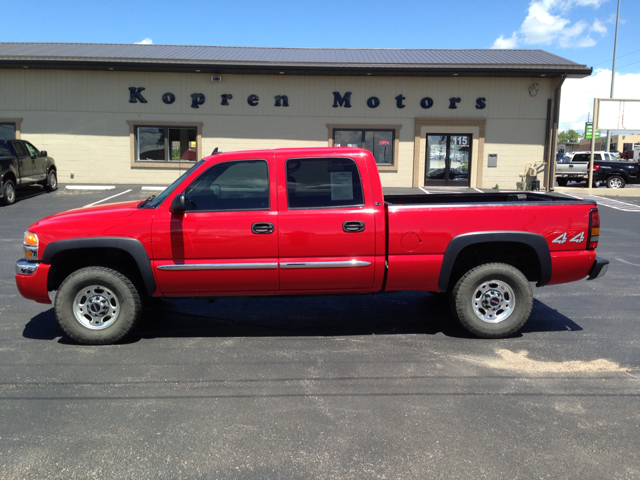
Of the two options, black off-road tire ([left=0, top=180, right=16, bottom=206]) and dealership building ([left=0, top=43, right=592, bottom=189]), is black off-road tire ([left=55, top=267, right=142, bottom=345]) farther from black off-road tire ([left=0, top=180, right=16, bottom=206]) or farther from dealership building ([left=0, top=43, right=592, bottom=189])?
dealership building ([left=0, top=43, right=592, bottom=189])

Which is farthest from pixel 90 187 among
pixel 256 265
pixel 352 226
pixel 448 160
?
pixel 352 226

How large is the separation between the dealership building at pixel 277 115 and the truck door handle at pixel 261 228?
638 inches

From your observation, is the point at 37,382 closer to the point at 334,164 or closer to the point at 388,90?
the point at 334,164

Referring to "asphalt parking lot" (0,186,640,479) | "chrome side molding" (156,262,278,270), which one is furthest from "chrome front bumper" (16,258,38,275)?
"chrome side molding" (156,262,278,270)

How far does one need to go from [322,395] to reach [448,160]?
739 inches

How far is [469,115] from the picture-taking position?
2098 centimetres

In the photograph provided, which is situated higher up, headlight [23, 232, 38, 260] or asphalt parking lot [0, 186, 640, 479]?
headlight [23, 232, 38, 260]

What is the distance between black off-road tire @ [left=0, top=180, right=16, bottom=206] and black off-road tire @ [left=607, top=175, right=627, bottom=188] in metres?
24.2

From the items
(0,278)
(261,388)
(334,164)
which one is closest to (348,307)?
(334,164)

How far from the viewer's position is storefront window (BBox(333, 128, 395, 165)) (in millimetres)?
21266

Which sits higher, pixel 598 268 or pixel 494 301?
pixel 598 268

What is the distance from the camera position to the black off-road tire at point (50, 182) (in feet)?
60.4

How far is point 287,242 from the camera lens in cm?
511

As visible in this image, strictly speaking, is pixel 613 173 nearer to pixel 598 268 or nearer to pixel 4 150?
pixel 598 268
